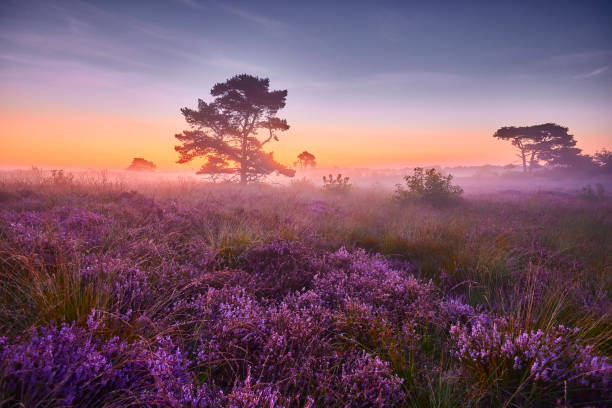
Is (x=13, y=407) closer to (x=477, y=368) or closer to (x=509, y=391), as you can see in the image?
(x=477, y=368)

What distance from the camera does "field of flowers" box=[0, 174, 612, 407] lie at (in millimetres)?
1443

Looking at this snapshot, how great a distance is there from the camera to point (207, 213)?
6434 millimetres

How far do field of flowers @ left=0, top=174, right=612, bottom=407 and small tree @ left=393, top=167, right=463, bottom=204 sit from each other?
6.54 metres

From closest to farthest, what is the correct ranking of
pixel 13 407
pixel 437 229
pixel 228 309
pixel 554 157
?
pixel 13 407 → pixel 228 309 → pixel 437 229 → pixel 554 157

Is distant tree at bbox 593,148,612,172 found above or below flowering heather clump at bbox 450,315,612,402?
above

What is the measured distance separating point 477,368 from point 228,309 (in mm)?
1980

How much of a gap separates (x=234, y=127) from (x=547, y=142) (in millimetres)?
41129

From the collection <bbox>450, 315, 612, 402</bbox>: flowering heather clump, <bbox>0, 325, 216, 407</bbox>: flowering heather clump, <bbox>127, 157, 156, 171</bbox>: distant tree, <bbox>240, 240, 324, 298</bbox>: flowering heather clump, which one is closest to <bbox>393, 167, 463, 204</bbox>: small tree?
<bbox>240, 240, 324, 298</bbox>: flowering heather clump

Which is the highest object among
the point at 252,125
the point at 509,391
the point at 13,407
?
the point at 252,125

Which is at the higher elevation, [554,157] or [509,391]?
[554,157]

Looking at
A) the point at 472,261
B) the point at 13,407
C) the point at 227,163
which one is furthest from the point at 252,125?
the point at 13,407

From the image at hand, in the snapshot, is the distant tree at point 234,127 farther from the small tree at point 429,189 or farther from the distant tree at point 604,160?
the distant tree at point 604,160

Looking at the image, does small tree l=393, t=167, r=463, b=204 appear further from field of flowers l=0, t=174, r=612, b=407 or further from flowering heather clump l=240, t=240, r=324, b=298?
flowering heather clump l=240, t=240, r=324, b=298

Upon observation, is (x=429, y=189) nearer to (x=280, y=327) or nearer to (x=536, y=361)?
(x=536, y=361)
